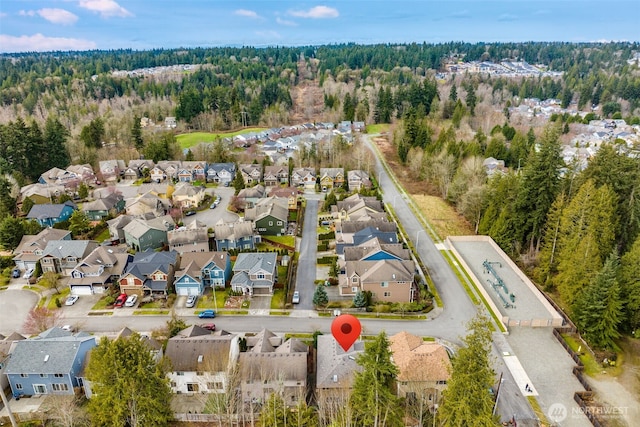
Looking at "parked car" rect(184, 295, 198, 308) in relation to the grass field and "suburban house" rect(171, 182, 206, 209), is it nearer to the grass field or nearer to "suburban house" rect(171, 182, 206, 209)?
"suburban house" rect(171, 182, 206, 209)

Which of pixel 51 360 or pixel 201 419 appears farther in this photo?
pixel 51 360

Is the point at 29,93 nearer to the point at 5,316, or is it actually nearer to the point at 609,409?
the point at 5,316

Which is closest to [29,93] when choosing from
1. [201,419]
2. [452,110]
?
[452,110]

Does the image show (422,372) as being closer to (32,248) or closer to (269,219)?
(269,219)

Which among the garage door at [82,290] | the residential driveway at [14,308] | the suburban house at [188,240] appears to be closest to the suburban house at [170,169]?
the suburban house at [188,240]

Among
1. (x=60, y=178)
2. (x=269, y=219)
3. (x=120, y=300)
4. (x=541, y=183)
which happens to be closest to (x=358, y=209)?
(x=269, y=219)

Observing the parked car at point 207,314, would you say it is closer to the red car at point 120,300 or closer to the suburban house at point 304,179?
the red car at point 120,300

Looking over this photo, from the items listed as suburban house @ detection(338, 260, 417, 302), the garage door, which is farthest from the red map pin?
the garage door
